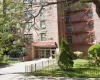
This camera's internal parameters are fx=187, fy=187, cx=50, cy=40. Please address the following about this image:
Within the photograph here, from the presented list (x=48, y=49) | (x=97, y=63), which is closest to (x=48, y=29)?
(x=48, y=49)

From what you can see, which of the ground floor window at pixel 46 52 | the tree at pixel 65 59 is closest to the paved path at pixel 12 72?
the tree at pixel 65 59

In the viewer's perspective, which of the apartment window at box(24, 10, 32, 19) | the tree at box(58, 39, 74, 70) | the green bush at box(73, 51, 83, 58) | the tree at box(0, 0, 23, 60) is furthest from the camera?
the green bush at box(73, 51, 83, 58)

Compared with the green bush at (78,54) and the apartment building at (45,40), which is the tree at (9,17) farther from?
the green bush at (78,54)

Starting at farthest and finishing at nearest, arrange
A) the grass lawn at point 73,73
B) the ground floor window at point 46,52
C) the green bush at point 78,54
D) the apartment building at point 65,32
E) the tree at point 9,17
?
the ground floor window at point 46,52
the apartment building at point 65,32
the green bush at point 78,54
the tree at point 9,17
the grass lawn at point 73,73

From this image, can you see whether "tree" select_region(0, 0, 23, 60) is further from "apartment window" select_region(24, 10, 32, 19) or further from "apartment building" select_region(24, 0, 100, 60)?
"apartment building" select_region(24, 0, 100, 60)

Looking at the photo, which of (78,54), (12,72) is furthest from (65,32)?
(12,72)

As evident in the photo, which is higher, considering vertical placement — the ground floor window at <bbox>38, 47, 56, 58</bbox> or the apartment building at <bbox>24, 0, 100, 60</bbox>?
A: the apartment building at <bbox>24, 0, 100, 60</bbox>

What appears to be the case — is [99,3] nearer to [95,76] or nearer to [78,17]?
[95,76]

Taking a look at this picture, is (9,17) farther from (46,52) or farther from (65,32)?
(65,32)

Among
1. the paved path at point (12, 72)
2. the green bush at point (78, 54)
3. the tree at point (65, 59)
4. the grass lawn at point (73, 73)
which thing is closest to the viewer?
the grass lawn at point (73, 73)

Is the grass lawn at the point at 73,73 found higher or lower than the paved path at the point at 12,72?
higher

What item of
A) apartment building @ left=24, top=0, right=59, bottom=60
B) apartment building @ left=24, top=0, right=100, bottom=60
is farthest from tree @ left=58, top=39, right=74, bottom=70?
apartment building @ left=24, top=0, right=59, bottom=60

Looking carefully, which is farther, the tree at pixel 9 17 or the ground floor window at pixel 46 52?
the ground floor window at pixel 46 52

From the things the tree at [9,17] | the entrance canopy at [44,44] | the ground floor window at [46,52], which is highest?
the tree at [9,17]
